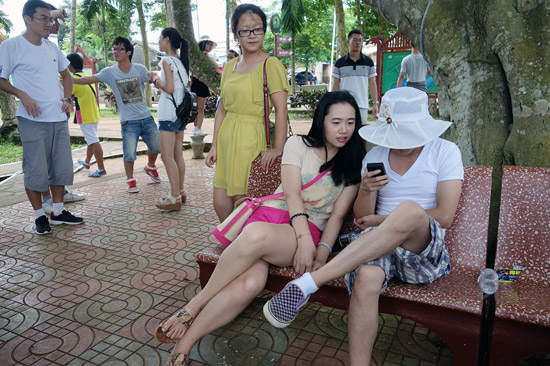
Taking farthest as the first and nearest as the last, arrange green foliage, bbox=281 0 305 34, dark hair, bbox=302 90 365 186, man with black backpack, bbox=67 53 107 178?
1. green foliage, bbox=281 0 305 34
2. man with black backpack, bbox=67 53 107 178
3. dark hair, bbox=302 90 365 186

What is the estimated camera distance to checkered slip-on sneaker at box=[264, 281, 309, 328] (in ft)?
6.95

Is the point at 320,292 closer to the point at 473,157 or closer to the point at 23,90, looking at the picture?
the point at 473,157

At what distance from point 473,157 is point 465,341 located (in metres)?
1.57

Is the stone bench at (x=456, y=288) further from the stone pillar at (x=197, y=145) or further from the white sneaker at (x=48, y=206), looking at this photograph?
the stone pillar at (x=197, y=145)

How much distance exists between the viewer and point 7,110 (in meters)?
11.2

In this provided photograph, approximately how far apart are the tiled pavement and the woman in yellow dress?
0.88m

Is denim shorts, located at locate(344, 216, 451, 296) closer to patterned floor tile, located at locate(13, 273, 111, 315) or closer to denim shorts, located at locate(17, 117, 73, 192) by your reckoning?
patterned floor tile, located at locate(13, 273, 111, 315)

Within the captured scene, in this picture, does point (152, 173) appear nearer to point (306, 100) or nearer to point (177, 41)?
point (177, 41)

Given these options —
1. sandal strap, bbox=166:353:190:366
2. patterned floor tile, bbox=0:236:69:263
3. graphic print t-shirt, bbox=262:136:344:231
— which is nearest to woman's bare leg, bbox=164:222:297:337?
sandal strap, bbox=166:353:190:366

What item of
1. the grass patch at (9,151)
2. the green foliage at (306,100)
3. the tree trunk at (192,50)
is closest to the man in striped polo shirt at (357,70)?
the tree trunk at (192,50)

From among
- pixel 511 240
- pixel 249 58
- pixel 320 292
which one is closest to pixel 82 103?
pixel 249 58

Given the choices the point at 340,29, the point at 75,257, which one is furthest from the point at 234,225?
the point at 340,29

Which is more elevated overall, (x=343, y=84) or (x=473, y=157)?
(x=343, y=84)

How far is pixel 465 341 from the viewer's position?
204 cm
